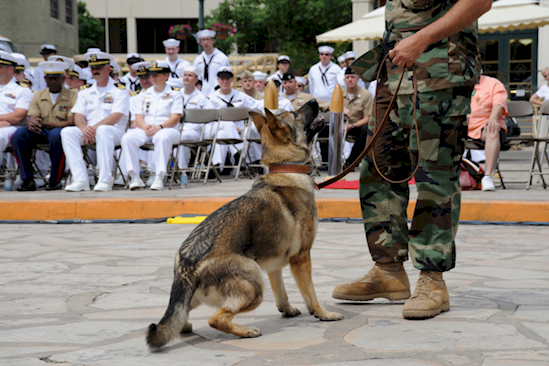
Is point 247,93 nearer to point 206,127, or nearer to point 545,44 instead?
point 206,127

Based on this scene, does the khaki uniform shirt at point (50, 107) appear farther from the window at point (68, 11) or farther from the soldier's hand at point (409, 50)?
the window at point (68, 11)

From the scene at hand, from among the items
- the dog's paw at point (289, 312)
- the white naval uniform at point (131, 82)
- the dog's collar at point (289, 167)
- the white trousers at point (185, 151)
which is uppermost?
the white naval uniform at point (131, 82)

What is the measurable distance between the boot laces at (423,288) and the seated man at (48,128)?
23.8 feet

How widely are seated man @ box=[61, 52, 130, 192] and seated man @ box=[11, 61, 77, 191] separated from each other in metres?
0.25

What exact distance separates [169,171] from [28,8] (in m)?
23.4

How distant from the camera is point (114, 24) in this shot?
47.4m

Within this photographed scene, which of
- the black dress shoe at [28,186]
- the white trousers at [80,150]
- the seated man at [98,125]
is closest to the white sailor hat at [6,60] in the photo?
the seated man at [98,125]

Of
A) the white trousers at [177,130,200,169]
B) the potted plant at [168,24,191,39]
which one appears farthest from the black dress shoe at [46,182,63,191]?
the potted plant at [168,24,191,39]

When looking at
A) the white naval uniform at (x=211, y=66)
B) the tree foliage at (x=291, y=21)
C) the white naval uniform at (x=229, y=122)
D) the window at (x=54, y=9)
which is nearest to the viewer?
the white naval uniform at (x=229, y=122)

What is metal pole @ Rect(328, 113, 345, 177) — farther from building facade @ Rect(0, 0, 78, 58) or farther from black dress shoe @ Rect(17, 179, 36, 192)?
building facade @ Rect(0, 0, 78, 58)

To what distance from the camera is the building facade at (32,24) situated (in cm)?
2969

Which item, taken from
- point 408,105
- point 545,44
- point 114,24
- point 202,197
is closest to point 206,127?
point 202,197

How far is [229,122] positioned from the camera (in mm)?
11547

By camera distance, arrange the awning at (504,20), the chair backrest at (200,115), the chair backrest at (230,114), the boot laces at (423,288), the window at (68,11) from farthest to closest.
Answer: the window at (68,11), the awning at (504,20), the chair backrest at (230,114), the chair backrest at (200,115), the boot laces at (423,288)
